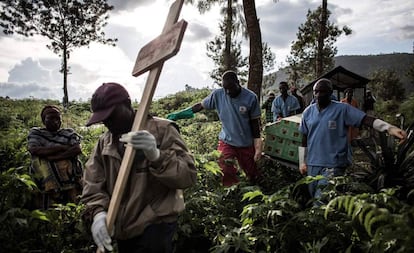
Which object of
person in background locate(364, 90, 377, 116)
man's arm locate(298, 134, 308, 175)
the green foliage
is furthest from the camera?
person in background locate(364, 90, 377, 116)

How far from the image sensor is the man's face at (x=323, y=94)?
156 inches

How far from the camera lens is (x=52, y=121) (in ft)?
13.6

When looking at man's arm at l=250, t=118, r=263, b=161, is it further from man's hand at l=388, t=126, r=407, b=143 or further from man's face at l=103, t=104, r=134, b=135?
man's face at l=103, t=104, r=134, b=135

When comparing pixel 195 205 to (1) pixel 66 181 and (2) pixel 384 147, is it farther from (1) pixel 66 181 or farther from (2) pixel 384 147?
(2) pixel 384 147

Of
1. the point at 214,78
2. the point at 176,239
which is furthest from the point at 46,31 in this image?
the point at 176,239

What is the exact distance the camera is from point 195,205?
3734mm

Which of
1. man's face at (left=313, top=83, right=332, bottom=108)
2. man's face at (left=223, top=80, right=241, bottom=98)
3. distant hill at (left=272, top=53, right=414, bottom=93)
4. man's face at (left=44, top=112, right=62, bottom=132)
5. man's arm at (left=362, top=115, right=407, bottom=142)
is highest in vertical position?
distant hill at (left=272, top=53, right=414, bottom=93)

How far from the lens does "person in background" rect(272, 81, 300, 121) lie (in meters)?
8.55

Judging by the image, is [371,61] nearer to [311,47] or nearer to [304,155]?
[311,47]

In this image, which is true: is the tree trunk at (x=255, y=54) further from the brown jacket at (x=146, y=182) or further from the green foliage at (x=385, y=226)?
the brown jacket at (x=146, y=182)

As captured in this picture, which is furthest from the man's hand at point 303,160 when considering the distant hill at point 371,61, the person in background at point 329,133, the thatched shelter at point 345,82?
the distant hill at point 371,61

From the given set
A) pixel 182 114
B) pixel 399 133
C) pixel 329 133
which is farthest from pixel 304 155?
pixel 182 114

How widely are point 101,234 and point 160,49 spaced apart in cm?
110

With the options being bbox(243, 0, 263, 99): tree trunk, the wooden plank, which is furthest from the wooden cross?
bbox(243, 0, 263, 99): tree trunk
